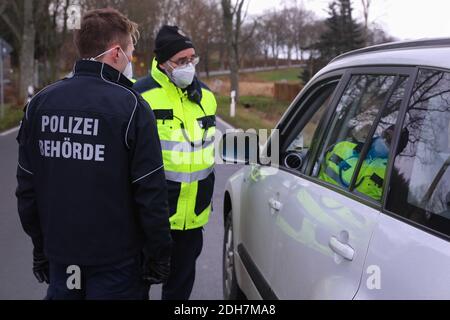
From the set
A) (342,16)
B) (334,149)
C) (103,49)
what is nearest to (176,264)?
(334,149)

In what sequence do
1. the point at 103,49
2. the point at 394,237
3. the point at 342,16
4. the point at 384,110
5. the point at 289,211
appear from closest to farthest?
1. the point at 394,237
2. the point at 384,110
3. the point at 103,49
4. the point at 289,211
5. the point at 342,16

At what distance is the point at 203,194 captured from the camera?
3.21 m

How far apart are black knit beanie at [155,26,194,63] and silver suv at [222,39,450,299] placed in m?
0.80

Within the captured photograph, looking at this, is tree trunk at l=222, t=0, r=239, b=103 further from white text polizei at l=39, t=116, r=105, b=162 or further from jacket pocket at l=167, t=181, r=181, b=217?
white text polizei at l=39, t=116, r=105, b=162

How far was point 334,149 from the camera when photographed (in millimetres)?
2549

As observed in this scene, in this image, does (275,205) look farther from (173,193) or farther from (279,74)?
(279,74)

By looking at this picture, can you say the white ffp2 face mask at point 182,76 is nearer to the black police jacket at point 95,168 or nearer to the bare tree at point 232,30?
the black police jacket at point 95,168

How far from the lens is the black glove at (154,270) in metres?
2.36

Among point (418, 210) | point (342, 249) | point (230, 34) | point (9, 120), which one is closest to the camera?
point (418, 210)

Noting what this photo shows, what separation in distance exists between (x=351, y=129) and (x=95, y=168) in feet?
3.89

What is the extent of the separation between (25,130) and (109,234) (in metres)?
0.61

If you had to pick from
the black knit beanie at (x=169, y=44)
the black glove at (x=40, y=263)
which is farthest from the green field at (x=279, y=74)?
the black glove at (x=40, y=263)

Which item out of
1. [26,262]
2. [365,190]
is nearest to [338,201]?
[365,190]
